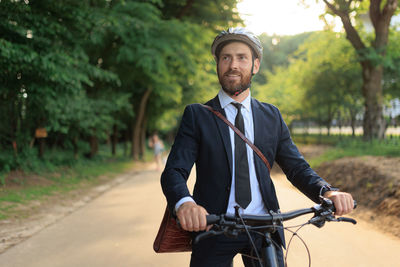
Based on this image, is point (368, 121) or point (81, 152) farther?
point (81, 152)

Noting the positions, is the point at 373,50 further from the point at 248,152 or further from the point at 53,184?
the point at 248,152

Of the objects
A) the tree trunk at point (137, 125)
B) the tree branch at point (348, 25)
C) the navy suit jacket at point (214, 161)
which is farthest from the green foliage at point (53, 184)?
the tree branch at point (348, 25)

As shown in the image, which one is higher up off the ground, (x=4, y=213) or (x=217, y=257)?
(x=217, y=257)

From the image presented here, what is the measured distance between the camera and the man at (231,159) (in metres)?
2.11

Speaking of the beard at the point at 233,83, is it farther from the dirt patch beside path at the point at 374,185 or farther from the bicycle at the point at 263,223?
the dirt patch beside path at the point at 374,185

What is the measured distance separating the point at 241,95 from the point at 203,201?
2.10 ft

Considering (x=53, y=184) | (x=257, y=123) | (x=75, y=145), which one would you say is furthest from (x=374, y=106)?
(x=257, y=123)

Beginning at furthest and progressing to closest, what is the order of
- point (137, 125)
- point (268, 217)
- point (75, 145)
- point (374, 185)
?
point (137, 125)
point (75, 145)
point (374, 185)
point (268, 217)

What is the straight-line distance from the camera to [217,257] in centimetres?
213

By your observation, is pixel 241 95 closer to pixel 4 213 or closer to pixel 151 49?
pixel 4 213

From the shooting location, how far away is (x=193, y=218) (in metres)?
1.75

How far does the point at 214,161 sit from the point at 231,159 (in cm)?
9

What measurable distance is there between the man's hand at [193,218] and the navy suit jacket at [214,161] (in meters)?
0.20

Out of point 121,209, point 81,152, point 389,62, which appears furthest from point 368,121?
point 81,152
